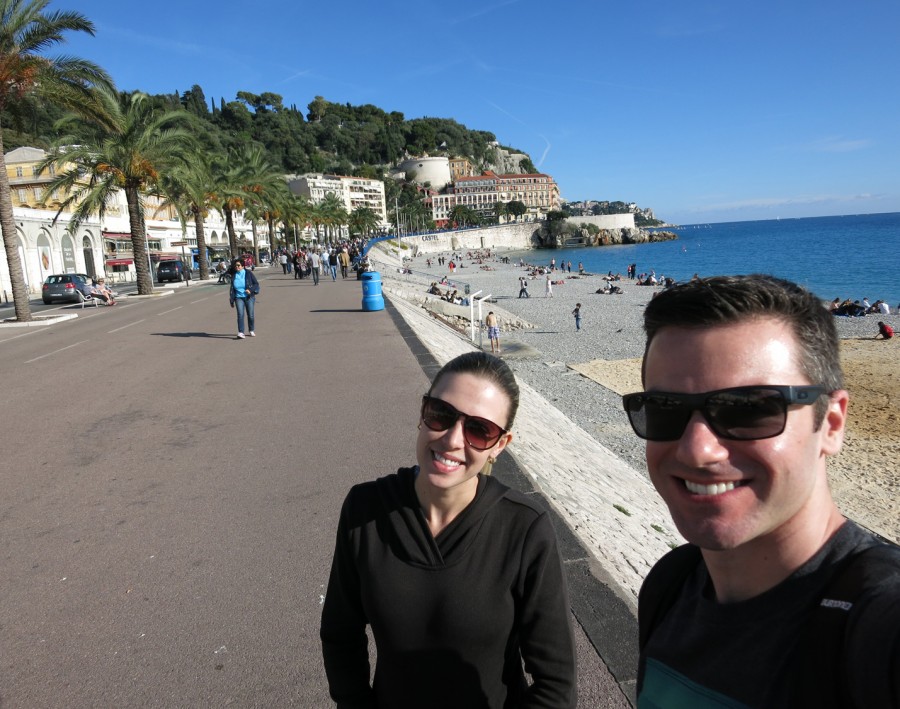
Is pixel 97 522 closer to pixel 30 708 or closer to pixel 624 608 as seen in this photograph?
pixel 30 708

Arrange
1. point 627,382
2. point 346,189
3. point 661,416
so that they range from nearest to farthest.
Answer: point 661,416 → point 627,382 → point 346,189

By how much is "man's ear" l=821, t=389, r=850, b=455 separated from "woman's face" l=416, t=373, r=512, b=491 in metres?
1.01

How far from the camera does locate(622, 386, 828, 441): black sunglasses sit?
1201 millimetres

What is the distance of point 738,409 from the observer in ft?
4.00

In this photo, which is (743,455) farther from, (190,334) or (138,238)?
(138,238)

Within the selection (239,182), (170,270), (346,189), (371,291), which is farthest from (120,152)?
(346,189)

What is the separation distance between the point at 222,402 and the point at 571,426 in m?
5.48

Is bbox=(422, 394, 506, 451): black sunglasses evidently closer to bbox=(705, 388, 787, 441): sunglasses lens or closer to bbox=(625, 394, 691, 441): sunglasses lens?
bbox=(625, 394, 691, 441): sunglasses lens

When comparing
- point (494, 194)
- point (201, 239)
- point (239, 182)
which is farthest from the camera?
point (494, 194)

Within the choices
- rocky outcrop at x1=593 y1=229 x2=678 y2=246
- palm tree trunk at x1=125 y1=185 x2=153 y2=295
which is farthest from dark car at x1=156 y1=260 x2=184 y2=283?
rocky outcrop at x1=593 y1=229 x2=678 y2=246

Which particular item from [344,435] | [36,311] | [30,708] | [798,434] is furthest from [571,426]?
[36,311]

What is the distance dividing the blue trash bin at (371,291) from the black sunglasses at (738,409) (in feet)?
53.0

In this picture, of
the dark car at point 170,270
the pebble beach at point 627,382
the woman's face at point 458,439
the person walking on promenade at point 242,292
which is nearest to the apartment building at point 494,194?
the dark car at point 170,270

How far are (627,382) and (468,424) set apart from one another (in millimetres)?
14772
